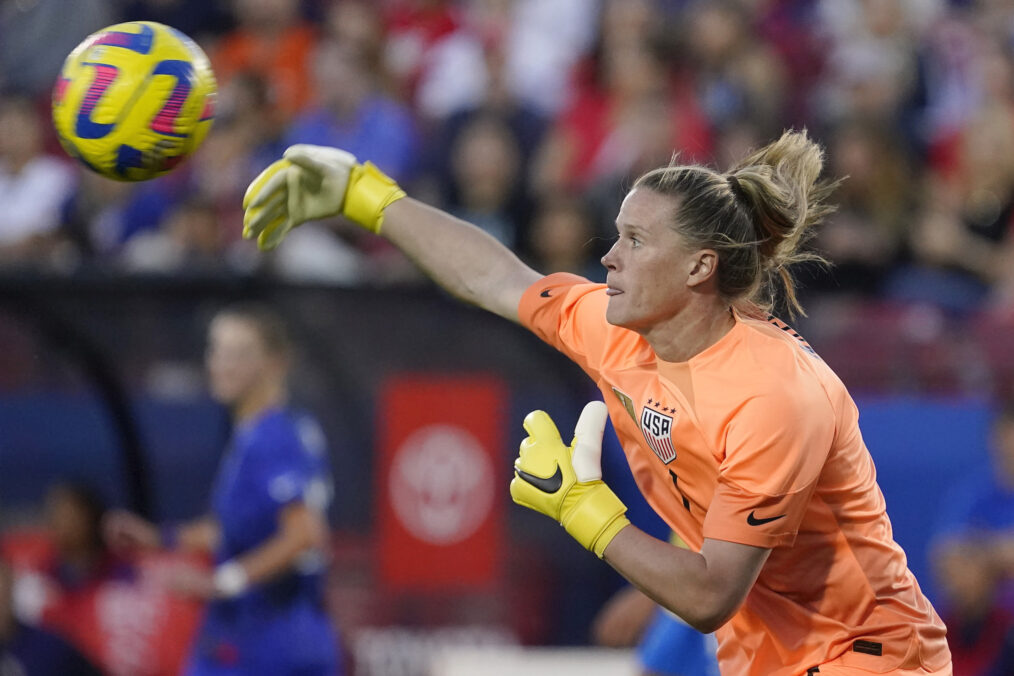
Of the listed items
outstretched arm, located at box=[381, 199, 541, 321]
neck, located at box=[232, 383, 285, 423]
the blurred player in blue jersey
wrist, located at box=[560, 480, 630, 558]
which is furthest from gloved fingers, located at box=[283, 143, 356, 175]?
neck, located at box=[232, 383, 285, 423]

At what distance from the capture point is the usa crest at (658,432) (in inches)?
127

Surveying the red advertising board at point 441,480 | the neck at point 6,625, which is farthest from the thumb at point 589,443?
the neck at point 6,625

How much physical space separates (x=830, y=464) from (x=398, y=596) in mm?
4074

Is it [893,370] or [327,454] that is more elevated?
[893,370]

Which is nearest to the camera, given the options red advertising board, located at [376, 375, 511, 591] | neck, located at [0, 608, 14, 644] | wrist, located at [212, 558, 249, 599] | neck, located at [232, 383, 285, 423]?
wrist, located at [212, 558, 249, 599]

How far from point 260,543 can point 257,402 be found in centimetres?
60

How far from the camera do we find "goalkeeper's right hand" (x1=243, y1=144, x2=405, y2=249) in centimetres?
376

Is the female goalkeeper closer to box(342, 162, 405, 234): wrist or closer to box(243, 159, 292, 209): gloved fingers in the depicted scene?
box(342, 162, 405, 234): wrist

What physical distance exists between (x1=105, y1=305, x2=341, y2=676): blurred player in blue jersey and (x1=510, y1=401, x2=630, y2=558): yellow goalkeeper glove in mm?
2414

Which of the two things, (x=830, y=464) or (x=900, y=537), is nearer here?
(x=830, y=464)

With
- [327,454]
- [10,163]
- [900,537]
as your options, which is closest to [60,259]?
[10,163]

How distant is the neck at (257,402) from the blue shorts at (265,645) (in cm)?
81

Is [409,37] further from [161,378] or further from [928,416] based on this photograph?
[928,416]

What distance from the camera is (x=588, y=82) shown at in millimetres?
8945
